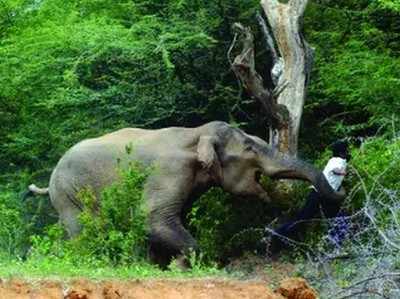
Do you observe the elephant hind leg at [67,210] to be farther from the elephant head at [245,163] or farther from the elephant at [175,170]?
the elephant head at [245,163]

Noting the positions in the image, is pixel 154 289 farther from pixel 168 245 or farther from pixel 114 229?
pixel 168 245

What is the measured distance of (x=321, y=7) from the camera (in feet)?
72.2

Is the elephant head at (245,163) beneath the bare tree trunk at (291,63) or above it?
beneath

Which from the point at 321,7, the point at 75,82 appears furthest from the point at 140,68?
the point at 321,7

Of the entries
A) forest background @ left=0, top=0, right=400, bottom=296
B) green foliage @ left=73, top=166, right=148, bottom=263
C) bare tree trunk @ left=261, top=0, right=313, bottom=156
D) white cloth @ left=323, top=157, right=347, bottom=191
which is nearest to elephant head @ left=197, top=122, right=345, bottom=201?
white cloth @ left=323, top=157, right=347, bottom=191

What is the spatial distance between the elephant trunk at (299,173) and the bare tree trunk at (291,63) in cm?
86

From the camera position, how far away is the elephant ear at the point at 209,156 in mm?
15852

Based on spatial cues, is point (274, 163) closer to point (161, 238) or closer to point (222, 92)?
point (161, 238)

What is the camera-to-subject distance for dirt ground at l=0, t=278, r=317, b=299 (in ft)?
31.5

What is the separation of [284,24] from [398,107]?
8.72 ft

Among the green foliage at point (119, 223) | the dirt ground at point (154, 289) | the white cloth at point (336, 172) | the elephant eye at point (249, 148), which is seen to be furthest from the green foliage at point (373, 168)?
the dirt ground at point (154, 289)

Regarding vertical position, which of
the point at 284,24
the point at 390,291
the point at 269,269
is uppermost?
the point at 284,24

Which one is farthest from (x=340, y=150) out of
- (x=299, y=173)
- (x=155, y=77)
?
(x=155, y=77)

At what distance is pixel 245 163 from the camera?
1645 cm
